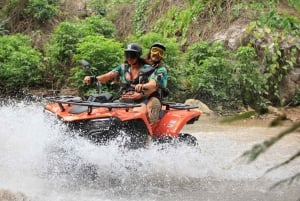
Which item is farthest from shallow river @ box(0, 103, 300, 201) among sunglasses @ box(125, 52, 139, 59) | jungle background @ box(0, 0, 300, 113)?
jungle background @ box(0, 0, 300, 113)

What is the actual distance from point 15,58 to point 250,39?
5731mm

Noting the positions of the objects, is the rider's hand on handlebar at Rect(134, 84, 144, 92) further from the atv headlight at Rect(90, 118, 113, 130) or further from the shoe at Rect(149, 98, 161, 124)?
the atv headlight at Rect(90, 118, 113, 130)

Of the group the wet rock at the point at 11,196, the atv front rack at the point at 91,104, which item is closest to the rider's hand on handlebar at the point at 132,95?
the atv front rack at the point at 91,104

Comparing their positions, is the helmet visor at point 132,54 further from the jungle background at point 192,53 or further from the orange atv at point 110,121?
the jungle background at point 192,53

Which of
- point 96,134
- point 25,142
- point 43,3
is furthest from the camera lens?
point 43,3

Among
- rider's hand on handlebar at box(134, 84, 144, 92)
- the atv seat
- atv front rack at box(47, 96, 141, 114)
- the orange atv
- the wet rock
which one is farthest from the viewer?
rider's hand on handlebar at box(134, 84, 144, 92)

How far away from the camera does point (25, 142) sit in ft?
21.0

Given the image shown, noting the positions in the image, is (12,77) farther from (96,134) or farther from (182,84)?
(96,134)

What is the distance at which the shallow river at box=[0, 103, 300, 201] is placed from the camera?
230 inches

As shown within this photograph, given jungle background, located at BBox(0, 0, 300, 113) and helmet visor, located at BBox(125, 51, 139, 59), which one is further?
jungle background, located at BBox(0, 0, 300, 113)

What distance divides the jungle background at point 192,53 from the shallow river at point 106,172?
4983 millimetres

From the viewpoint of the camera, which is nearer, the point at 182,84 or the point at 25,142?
the point at 25,142

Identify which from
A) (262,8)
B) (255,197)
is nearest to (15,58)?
(262,8)

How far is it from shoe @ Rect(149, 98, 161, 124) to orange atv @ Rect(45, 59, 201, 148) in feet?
0.23
